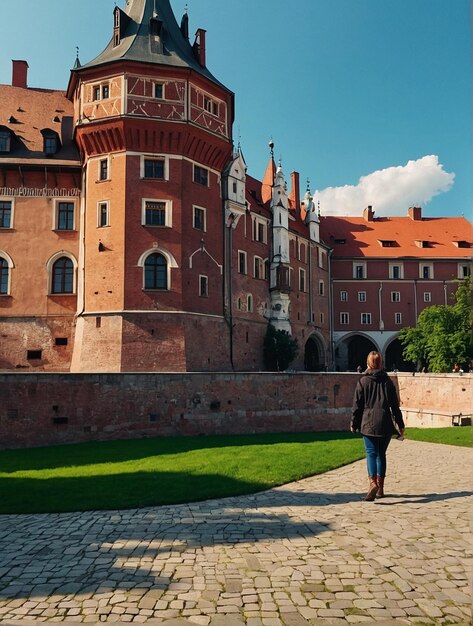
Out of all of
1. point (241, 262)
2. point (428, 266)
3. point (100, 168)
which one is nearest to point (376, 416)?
point (100, 168)

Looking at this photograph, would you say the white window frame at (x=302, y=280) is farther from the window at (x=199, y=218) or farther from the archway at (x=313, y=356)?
the window at (x=199, y=218)

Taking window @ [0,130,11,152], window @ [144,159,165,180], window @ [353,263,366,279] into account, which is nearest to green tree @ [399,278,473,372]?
window @ [353,263,366,279]

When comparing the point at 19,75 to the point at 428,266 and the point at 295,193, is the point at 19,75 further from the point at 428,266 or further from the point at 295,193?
the point at 428,266

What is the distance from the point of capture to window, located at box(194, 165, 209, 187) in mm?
32281

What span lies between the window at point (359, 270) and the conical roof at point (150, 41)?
94.0ft

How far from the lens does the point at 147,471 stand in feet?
43.9

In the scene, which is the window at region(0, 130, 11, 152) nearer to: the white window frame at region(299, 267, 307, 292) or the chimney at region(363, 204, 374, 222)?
the white window frame at region(299, 267, 307, 292)

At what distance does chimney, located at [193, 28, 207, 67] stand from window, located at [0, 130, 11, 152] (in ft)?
43.7

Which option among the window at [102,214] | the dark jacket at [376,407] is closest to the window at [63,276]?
the window at [102,214]

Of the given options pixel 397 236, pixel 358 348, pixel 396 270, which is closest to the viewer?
pixel 358 348

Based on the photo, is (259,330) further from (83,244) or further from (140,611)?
(140,611)

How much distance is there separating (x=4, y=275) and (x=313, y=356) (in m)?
30.8

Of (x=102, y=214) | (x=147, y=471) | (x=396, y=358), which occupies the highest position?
(x=102, y=214)

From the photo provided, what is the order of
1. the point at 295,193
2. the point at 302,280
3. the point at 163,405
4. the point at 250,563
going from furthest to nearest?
the point at 295,193
the point at 302,280
the point at 163,405
the point at 250,563
